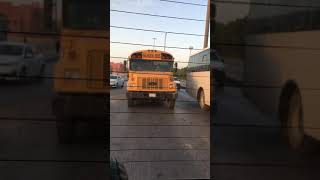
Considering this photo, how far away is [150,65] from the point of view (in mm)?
3129

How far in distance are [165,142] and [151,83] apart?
399 millimetres

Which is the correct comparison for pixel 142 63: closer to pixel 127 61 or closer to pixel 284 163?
pixel 127 61

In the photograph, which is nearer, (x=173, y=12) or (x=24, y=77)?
(x=24, y=77)

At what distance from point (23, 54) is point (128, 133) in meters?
0.82

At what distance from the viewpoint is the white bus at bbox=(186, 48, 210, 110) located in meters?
3.12

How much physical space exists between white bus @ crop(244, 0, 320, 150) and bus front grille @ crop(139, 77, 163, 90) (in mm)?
567

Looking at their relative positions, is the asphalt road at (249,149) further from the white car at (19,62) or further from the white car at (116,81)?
the white car at (19,62)

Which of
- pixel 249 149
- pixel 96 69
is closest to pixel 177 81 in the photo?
pixel 96 69

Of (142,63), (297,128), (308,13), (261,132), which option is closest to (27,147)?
(142,63)

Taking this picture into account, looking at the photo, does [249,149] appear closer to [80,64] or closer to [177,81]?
[177,81]

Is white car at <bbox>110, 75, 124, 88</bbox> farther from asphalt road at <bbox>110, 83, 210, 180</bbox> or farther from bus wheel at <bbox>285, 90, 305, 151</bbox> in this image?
bus wheel at <bbox>285, 90, 305, 151</bbox>

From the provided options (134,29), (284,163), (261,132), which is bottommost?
(284,163)

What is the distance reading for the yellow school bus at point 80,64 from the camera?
289cm

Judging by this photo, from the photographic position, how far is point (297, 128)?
321 cm
